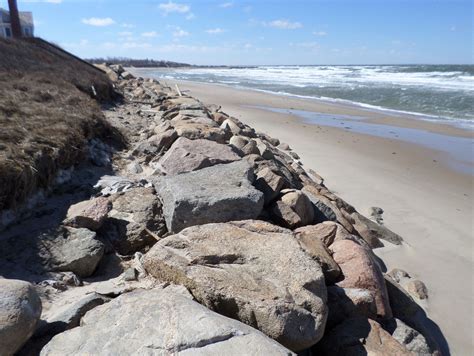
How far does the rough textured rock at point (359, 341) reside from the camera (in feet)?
9.45

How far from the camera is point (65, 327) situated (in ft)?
8.07

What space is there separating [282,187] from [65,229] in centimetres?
237

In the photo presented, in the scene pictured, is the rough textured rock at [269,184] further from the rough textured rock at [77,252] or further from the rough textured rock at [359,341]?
the rough textured rock at [77,252]

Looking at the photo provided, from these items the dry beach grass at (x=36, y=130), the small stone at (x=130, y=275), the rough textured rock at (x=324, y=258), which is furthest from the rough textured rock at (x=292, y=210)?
the dry beach grass at (x=36, y=130)

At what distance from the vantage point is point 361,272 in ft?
11.6

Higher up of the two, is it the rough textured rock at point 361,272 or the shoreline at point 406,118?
the rough textured rock at point 361,272

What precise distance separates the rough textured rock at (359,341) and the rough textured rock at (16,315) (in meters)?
1.98

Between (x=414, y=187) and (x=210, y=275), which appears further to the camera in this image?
(x=414, y=187)

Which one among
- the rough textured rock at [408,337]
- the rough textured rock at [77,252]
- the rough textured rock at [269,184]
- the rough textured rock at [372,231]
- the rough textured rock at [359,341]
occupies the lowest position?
the rough textured rock at [372,231]

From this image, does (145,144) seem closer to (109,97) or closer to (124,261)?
(124,261)

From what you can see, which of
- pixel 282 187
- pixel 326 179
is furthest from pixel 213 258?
pixel 326 179

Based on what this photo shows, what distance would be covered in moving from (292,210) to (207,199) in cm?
111

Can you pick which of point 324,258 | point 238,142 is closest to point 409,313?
point 324,258

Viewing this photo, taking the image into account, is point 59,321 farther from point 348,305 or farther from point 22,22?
point 22,22
